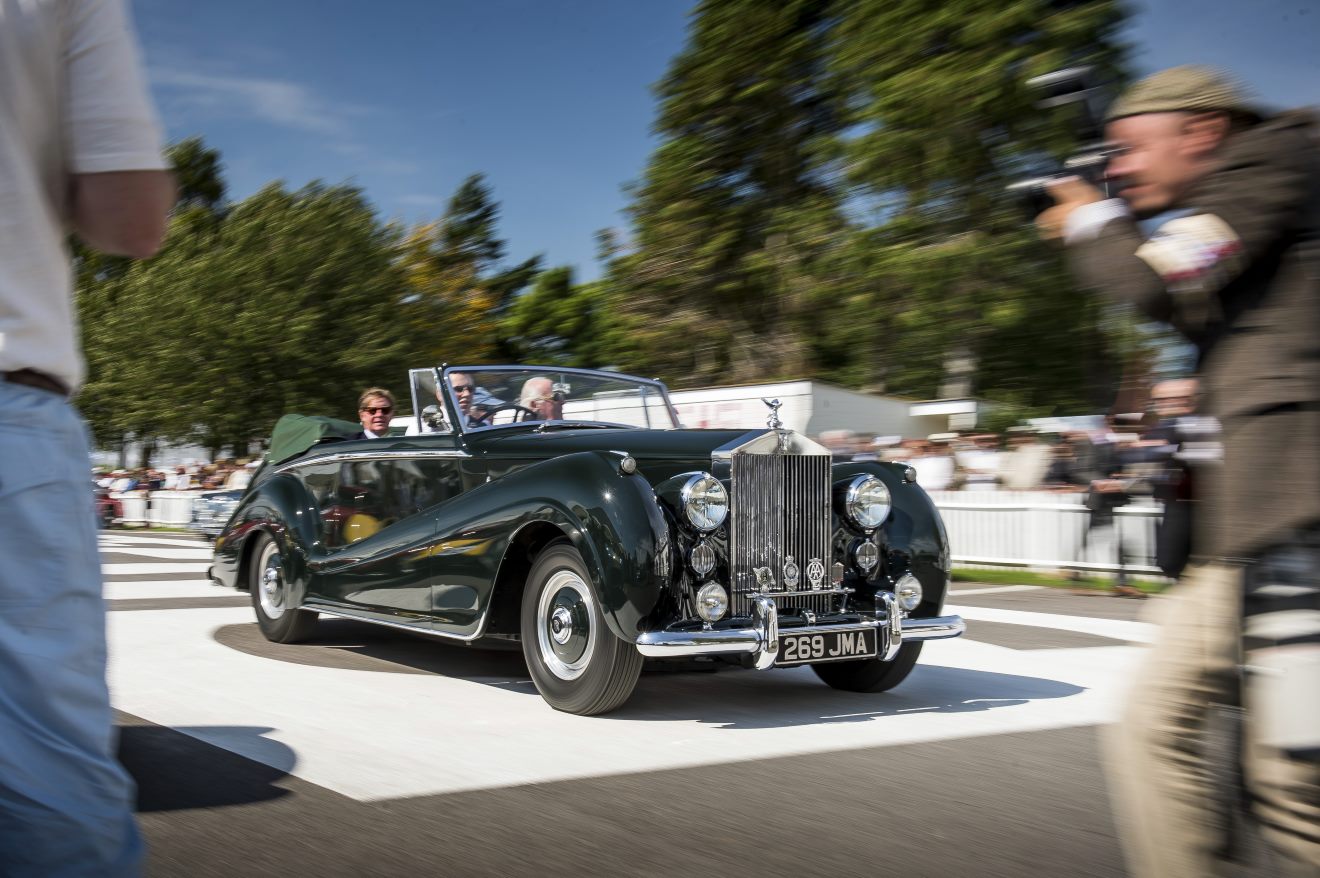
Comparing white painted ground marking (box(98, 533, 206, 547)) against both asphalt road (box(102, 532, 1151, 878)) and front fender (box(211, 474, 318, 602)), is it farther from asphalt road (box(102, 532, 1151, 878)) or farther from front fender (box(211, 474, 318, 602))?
asphalt road (box(102, 532, 1151, 878))

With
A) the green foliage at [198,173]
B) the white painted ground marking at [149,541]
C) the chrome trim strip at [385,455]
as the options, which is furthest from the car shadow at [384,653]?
the green foliage at [198,173]

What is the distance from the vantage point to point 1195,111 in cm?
212

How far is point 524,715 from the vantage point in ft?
17.0

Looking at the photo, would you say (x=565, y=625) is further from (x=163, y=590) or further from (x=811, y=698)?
(x=163, y=590)

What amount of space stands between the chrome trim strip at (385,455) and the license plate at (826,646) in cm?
208

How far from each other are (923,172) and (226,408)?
21.8m

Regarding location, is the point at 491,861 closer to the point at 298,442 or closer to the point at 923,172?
the point at 298,442

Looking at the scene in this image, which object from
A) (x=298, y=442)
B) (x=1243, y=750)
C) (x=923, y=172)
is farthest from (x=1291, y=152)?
(x=923, y=172)

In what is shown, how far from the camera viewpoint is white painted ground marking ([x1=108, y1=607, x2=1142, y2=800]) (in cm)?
429

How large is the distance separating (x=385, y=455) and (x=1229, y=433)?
537 centimetres

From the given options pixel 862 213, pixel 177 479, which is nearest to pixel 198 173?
pixel 177 479

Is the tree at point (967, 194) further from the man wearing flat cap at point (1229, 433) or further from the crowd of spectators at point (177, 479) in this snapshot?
the man wearing flat cap at point (1229, 433)

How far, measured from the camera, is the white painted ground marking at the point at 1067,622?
8688 millimetres

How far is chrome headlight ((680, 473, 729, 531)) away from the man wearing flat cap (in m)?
2.98
